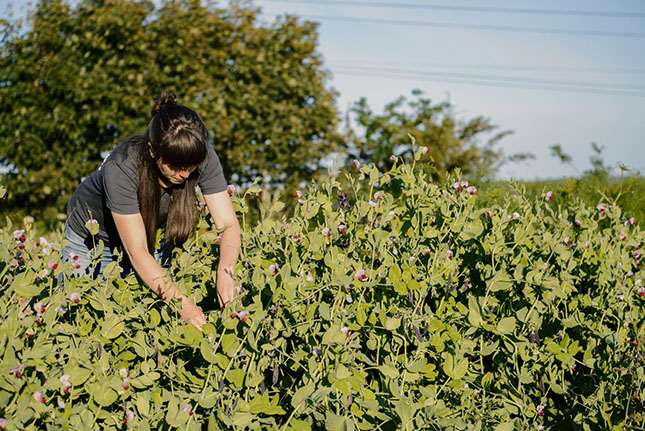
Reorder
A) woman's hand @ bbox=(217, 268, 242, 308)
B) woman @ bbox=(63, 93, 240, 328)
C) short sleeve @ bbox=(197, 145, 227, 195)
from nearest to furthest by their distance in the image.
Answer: woman's hand @ bbox=(217, 268, 242, 308) < woman @ bbox=(63, 93, 240, 328) < short sleeve @ bbox=(197, 145, 227, 195)

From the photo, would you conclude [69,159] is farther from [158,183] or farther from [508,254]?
[508,254]

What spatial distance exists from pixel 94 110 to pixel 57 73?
2.58ft

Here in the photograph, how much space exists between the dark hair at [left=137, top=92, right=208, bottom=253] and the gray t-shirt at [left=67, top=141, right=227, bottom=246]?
56 millimetres

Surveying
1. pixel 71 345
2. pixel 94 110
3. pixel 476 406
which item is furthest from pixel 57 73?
pixel 476 406

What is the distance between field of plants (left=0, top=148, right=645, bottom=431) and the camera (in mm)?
1685

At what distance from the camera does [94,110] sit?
7.48 meters

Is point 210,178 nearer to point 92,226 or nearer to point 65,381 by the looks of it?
point 92,226

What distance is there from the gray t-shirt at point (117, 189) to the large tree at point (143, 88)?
4495 mm

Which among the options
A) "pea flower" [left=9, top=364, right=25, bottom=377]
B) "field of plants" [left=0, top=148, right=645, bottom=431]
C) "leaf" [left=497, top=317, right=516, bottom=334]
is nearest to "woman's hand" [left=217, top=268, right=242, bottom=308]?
"field of plants" [left=0, top=148, right=645, bottom=431]

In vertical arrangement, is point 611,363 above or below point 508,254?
below

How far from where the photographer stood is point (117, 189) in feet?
8.24

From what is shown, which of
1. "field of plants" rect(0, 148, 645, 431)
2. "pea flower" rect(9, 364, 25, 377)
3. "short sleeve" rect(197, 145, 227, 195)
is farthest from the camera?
"short sleeve" rect(197, 145, 227, 195)

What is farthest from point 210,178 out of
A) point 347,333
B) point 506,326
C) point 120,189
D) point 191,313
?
point 506,326

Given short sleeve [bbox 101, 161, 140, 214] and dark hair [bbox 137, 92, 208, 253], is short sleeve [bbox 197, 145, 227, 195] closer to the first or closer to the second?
dark hair [bbox 137, 92, 208, 253]
